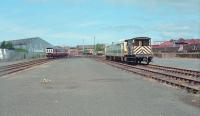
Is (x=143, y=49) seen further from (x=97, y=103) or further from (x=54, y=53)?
(x=54, y=53)

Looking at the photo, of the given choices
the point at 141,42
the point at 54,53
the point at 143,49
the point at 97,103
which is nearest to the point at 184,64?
the point at 143,49

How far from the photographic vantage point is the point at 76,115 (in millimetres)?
11570

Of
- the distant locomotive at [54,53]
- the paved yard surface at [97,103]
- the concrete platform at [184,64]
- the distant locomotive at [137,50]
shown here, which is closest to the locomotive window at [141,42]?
Answer: the distant locomotive at [137,50]

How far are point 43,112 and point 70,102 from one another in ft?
7.38

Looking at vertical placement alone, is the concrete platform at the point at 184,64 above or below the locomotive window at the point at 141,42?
below

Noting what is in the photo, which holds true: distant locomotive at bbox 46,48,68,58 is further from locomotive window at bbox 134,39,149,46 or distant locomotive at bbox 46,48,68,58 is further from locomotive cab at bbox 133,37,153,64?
A: locomotive window at bbox 134,39,149,46

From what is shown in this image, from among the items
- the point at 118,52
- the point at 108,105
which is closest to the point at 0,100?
the point at 108,105

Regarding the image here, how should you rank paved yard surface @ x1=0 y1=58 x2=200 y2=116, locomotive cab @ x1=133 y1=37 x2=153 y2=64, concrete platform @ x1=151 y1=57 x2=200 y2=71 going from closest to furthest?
A: 1. paved yard surface @ x1=0 y1=58 x2=200 y2=116
2. concrete platform @ x1=151 y1=57 x2=200 y2=71
3. locomotive cab @ x1=133 y1=37 x2=153 y2=64

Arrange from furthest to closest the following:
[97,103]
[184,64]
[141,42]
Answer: [141,42]
[184,64]
[97,103]

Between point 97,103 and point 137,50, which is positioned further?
point 137,50

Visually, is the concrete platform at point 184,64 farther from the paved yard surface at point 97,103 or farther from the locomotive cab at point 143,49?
the paved yard surface at point 97,103

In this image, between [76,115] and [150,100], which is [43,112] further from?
[150,100]

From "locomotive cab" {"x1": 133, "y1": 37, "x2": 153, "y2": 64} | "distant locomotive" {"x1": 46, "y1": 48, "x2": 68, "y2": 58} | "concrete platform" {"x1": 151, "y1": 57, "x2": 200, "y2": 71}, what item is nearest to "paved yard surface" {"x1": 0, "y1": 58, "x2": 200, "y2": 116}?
"concrete platform" {"x1": 151, "y1": 57, "x2": 200, "y2": 71}

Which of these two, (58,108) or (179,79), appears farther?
(179,79)
